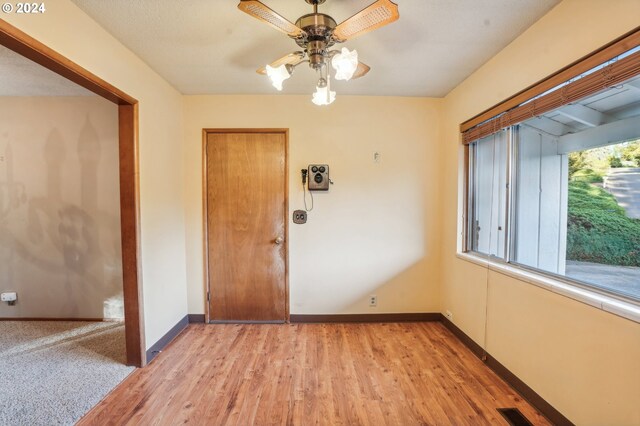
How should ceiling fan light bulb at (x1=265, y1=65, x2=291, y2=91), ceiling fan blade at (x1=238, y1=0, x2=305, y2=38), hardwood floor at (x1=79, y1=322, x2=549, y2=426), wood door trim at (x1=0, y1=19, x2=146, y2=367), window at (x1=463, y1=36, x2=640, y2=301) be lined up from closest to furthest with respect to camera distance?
ceiling fan blade at (x1=238, y1=0, x2=305, y2=38) < window at (x1=463, y1=36, x2=640, y2=301) < ceiling fan light bulb at (x1=265, y1=65, x2=291, y2=91) < hardwood floor at (x1=79, y1=322, x2=549, y2=426) < wood door trim at (x1=0, y1=19, x2=146, y2=367)

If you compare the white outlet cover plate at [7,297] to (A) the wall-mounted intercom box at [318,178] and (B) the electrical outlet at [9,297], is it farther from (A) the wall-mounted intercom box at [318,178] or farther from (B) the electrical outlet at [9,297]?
(A) the wall-mounted intercom box at [318,178]

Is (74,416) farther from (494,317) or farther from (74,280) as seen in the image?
(494,317)

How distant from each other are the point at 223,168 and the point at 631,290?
321 cm

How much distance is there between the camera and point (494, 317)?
2.12 meters

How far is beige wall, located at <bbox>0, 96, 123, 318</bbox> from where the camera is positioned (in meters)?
2.89

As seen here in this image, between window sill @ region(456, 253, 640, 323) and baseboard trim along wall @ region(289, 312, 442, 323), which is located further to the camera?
baseboard trim along wall @ region(289, 312, 442, 323)

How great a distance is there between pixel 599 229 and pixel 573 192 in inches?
10.6

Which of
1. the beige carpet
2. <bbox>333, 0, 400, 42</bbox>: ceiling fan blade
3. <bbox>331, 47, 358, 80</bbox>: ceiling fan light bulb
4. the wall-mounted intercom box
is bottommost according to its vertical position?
the beige carpet

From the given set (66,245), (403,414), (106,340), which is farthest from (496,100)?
(66,245)

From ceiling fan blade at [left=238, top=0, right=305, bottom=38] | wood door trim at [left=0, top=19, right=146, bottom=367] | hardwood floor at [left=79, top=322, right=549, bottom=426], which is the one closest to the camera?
ceiling fan blade at [left=238, top=0, right=305, bottom=38]

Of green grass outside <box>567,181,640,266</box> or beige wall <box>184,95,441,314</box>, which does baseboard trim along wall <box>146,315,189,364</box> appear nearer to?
beige wall <box>184,95,441,314</box>

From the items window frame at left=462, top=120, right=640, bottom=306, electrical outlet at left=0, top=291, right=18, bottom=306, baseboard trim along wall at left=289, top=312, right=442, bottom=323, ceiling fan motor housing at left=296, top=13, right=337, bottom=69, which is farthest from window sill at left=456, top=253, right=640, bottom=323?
electrical outlet at left=0, top=291, right=18, bottom=306

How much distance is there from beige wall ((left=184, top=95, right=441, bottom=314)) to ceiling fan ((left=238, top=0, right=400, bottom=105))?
1.23 metres

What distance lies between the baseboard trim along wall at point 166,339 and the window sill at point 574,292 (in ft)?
9.70
